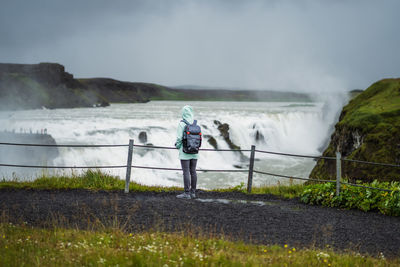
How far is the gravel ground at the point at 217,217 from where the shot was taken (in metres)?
6.29

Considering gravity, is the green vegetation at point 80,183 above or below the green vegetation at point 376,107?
below

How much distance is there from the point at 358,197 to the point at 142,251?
5840 mm

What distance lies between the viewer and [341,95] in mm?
36875

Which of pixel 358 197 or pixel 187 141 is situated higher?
pixel 187 141

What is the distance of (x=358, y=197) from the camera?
8.55 meters

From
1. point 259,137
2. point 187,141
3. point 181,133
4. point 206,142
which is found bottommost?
point 206,142

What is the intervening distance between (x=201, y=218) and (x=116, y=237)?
84.9 inches

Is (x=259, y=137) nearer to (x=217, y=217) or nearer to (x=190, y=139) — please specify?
(x=190, y=139)

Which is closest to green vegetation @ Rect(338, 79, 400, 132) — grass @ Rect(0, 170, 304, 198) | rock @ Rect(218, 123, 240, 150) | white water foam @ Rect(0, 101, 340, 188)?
grass @ Rect(0, 170, 304, 198)

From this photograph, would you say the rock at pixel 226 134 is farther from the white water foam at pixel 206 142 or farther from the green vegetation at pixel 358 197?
the green vegetation at pixel 358 197

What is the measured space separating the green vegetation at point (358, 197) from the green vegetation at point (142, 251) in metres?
2.98

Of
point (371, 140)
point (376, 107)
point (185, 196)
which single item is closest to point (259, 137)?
point (376, 107)

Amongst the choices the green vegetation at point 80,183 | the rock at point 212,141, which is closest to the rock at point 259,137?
the rock at point 212,141

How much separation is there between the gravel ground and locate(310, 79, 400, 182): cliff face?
393 cm
